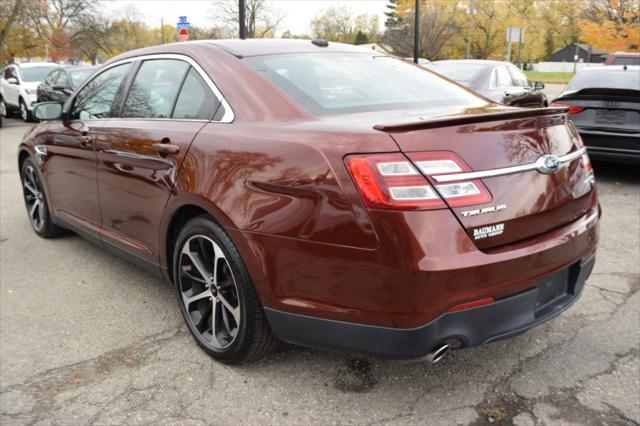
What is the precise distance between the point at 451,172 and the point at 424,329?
59 cm

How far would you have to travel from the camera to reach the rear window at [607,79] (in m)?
6.76

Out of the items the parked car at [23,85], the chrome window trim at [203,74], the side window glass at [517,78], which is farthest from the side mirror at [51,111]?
the parked car at [23,85]

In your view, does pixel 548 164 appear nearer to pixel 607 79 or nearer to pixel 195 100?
pixel 195 100

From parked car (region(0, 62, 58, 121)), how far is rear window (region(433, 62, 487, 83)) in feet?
37.4

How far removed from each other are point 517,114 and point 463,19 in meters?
53.1

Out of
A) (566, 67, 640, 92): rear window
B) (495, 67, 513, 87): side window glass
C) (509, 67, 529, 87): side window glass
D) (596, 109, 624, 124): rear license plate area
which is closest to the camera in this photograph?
(596, 109, 624, 124): rear license plate area

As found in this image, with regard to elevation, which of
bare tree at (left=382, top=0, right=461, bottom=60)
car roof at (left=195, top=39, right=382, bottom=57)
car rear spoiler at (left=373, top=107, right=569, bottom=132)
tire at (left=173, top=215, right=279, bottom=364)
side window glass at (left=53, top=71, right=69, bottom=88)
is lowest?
tire at (left=173, top=215, right=279, bottom=364)

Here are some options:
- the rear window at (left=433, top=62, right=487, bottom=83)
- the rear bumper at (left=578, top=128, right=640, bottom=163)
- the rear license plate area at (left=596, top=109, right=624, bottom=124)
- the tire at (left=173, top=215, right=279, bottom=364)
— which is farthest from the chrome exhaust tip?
the rear window at (left=433, top=62, right=487, bottom=83)

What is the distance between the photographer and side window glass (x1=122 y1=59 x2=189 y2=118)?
3.22 m

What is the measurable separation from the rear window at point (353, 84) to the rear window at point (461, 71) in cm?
569

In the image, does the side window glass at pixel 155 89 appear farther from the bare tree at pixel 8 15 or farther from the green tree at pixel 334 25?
the green tree at pixel 334 25

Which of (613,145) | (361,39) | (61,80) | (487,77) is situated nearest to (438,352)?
(613,145)

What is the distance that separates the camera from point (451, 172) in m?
2.11

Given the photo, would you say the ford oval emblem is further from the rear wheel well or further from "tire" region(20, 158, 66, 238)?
"tire" region(20, 158, 66, 238)
